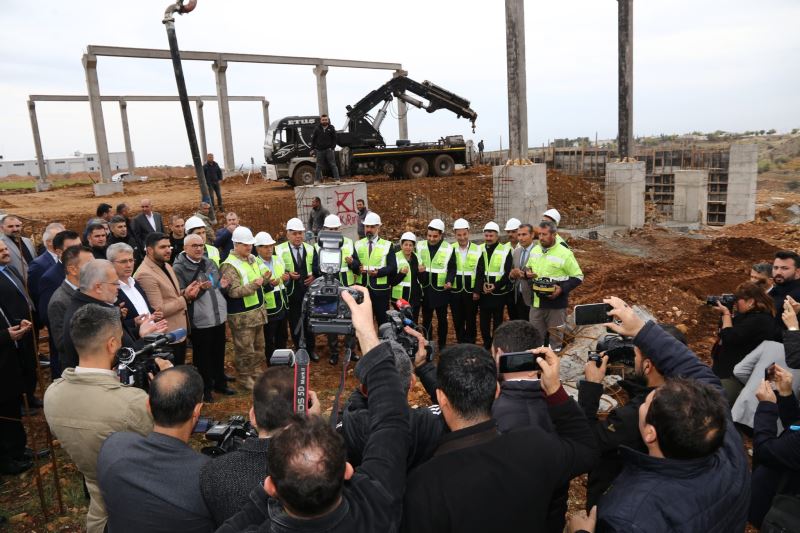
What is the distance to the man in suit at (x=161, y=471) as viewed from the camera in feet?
6.22

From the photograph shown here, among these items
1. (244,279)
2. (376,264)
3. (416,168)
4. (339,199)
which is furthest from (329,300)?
(416,168)

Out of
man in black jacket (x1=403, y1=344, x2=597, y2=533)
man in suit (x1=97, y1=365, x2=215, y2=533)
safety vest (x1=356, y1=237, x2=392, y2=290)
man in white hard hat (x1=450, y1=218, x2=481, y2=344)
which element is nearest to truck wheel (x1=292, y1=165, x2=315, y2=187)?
safety vest (x1=356, y1=237, x2=392, y2=290)

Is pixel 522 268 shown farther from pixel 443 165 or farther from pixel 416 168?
pixel 443 165

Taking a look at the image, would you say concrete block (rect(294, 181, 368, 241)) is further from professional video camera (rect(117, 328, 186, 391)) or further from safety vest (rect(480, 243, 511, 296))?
professional video camera (rect(117, 328, 186, 391))

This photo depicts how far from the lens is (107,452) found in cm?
204

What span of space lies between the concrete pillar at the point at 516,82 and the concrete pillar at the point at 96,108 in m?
15.3

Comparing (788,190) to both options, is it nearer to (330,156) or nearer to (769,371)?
(330,156)

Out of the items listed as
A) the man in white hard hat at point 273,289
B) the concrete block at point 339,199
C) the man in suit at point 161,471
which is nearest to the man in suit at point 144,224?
the man in white hard hat at point 273,289

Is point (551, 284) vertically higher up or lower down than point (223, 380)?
higher up

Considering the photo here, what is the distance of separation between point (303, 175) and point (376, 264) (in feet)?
40.4

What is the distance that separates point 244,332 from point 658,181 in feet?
59.0

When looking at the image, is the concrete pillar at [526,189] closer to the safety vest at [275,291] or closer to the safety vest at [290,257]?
the safety vest at [290,257]

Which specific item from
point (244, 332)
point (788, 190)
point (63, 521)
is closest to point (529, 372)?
point (63, 521)

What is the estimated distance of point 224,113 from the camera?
73.1 ft
